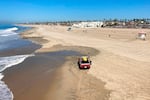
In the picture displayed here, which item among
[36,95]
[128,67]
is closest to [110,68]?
[128,67]

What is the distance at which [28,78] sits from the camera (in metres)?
19.9

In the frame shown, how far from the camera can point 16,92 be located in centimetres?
1609

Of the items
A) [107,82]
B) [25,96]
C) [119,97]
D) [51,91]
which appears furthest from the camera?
[107,82]

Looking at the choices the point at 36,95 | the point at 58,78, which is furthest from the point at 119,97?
the point at 58,78

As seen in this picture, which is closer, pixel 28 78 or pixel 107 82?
pixel 107 82

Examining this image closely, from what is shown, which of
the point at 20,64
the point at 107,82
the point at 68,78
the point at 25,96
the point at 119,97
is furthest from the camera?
the point at 20,64

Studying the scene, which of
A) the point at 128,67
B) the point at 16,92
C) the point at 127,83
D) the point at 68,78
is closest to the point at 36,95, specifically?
the point at 16,92

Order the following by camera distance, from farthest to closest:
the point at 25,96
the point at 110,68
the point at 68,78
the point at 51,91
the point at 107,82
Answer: the point at 110,68 < the point at 68,78 < the point at 107,82 < the point at 51,91 < the point at 25,96

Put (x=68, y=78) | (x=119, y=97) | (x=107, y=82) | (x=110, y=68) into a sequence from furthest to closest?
(x=110, y=68)
(x=68, y=78)
(x=107, y=82)
(x=119, y=97)

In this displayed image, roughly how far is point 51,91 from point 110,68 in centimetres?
796

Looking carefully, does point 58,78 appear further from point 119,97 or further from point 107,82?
point 119,97

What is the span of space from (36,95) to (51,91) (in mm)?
1311

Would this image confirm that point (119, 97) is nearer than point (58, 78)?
Yes

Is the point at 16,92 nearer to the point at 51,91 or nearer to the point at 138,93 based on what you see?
the point at 51,91
